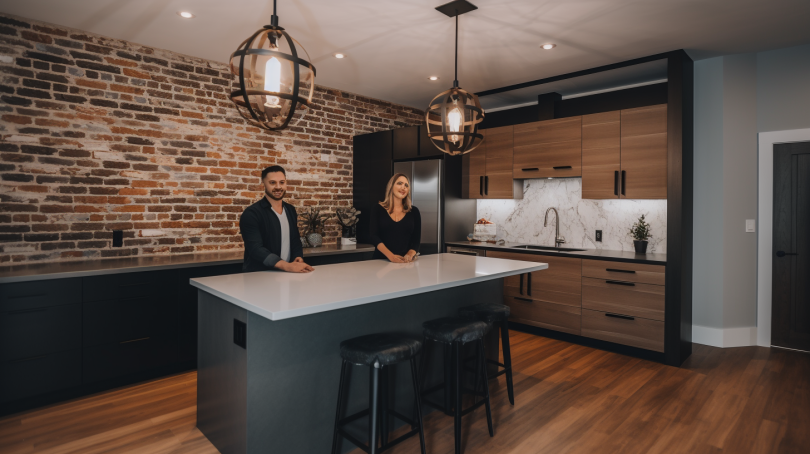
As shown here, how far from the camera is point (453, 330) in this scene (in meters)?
2.34

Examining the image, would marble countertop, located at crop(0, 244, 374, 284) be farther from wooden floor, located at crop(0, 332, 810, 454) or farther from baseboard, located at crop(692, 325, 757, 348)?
baseboard, located at crop(692, 325, 757, 348)

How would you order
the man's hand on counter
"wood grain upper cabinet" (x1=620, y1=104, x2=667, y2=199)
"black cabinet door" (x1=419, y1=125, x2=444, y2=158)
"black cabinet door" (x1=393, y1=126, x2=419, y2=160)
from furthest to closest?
"black cabinet door" (x1=393, y1=126, x2=419, y2=160)
"black cabinet door" (x1=419, y1=125, x2=444, y2=158)
"wood grain upper cabinet" (x1=620, y1=104, x2=667, y2=199)
the man's hand on counter

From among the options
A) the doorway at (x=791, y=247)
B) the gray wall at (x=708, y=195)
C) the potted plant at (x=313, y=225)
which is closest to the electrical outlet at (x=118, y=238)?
the potted plant at (x=313, y=225)

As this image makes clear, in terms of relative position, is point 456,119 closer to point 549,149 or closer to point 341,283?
point 341,283

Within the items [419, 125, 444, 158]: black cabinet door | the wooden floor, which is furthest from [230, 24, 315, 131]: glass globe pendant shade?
[419, 125, 444, 158]: black cabinet door

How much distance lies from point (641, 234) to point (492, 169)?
1710 mm

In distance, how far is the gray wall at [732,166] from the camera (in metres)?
3.97

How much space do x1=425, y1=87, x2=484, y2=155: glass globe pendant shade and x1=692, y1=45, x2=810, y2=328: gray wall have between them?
286 centimetres

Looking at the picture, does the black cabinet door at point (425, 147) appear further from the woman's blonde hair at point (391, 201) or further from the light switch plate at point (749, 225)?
the light switch plate at point (749, 225)

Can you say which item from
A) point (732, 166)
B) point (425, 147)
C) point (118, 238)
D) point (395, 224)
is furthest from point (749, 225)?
point (118, 238)

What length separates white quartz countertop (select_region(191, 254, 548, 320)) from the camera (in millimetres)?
1816

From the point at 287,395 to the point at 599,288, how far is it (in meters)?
3.05

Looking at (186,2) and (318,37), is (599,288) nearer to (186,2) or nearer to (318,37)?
(318,37)

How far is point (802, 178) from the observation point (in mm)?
3857
